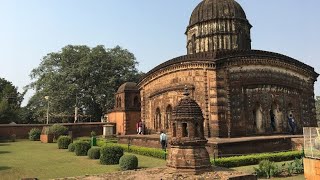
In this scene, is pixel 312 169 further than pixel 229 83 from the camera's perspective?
No

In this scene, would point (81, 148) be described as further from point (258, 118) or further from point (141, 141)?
point (258, 118)

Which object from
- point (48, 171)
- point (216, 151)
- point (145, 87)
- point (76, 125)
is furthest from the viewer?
point (76, 125)

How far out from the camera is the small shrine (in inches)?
412

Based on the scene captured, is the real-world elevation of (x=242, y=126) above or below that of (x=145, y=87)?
below

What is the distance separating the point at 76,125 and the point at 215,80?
61.7ft

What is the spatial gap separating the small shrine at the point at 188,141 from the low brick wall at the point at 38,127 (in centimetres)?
2321

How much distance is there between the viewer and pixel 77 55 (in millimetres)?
45000

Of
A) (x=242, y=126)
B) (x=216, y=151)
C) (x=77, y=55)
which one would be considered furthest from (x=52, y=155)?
(x=77, y=55)

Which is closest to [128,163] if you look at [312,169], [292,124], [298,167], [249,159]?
[249,159]

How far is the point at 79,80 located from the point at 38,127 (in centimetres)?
1151

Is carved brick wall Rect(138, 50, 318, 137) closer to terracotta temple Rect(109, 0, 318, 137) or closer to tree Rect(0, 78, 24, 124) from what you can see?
terracotta temple Rect(109, 0, 318, 137)

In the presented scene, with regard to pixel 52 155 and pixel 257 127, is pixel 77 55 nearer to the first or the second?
pixel 52 155

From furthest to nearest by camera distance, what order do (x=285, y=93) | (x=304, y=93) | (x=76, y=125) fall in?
(x=76, y=125) → (x=304, y=93) → (x=285, y=93)

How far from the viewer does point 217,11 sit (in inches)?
1009
